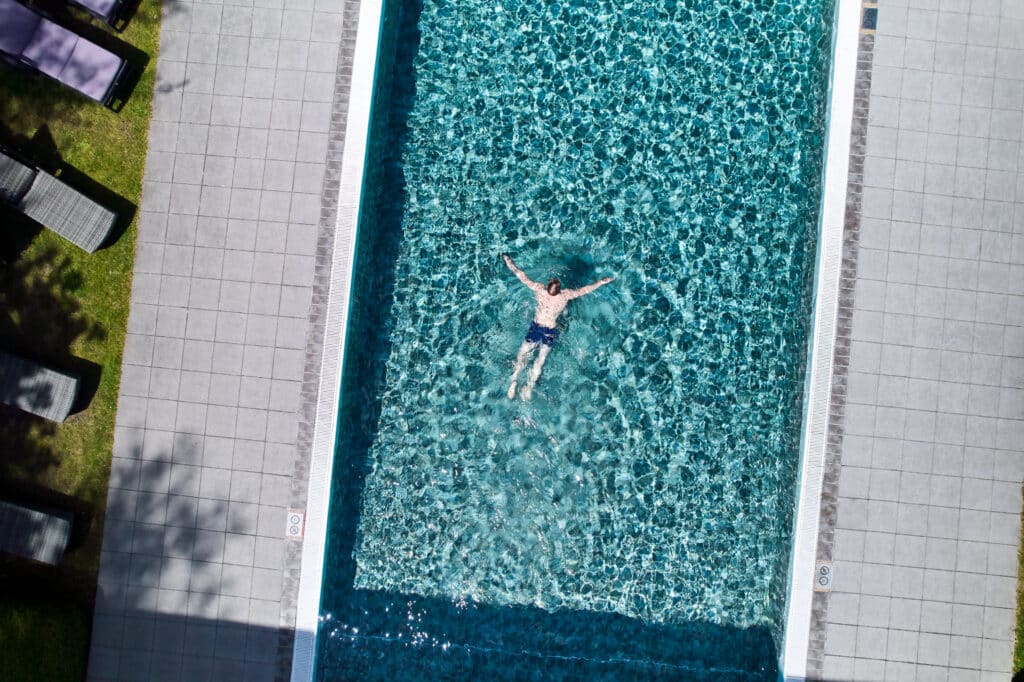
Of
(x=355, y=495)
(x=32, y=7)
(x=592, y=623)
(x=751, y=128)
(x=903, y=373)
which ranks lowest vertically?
(x=592, y=623)

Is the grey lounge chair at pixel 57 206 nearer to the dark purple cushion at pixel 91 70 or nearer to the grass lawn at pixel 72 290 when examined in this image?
the grass lawn at pixel 72 290

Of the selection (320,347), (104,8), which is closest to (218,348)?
(320,347)

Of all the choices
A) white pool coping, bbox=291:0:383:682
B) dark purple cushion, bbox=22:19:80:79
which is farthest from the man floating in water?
dark purple cushion, bbox=22:19:80:79

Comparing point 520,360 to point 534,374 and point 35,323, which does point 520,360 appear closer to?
point 534,374

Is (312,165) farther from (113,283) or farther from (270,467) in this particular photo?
(270,467)

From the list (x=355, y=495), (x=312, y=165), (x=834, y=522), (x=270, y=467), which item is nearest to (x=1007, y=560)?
(x=834, y=522)

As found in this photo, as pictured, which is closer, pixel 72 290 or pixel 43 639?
pixel 43 639

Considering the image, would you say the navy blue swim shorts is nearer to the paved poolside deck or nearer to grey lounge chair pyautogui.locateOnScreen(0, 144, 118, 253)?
the paved poolside deck
